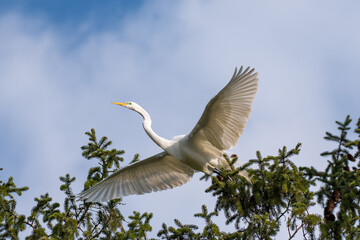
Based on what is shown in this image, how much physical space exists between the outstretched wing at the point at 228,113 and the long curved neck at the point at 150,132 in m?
0.62

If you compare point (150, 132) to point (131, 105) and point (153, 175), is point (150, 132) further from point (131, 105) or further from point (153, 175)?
point (153, 175)

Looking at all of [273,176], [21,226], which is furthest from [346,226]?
[21,226]

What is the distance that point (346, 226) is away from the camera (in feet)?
23.1

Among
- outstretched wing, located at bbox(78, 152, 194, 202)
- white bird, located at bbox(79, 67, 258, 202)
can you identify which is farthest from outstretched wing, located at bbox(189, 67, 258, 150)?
outstretched wing, located at bbox(78, 152, 194, 202)

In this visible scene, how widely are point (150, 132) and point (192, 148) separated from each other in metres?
0.89

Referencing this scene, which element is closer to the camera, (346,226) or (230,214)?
(346,226)

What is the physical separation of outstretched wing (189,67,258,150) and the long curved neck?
0.62 meters

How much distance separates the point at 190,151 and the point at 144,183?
61.2 inches

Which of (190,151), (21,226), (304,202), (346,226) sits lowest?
(346,226)

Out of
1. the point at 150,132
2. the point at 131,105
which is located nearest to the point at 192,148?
the point at 150,132

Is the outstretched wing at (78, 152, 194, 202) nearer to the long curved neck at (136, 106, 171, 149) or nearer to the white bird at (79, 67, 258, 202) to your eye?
the white bird at (79, 67, 258, 202)

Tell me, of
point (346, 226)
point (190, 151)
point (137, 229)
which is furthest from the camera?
point (190, 151)

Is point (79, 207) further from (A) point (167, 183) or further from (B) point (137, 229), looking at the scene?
(A) point (167, 183)

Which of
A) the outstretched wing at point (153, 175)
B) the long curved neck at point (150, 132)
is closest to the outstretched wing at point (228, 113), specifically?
the long curved neck at point (150, 132)
